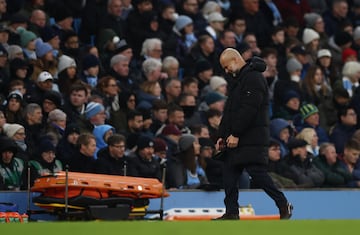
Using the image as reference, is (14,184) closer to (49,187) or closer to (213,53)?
(49,187)

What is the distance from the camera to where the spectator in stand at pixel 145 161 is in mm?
19344

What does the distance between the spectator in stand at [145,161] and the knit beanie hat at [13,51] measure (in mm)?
2379

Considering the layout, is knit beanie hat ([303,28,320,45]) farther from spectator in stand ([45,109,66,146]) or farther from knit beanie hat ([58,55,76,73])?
spectator in stand ([45,109,66,146])

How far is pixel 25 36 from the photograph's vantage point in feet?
70.0

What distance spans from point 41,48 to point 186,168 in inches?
115

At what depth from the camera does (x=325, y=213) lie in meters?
19.6

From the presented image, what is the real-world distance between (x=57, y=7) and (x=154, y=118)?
8.83 ft

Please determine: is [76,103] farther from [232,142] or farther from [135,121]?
[232,142]

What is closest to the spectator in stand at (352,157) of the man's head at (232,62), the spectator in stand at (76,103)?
the spectator in stand at (76,103)

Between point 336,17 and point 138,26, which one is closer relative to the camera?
point 138,26

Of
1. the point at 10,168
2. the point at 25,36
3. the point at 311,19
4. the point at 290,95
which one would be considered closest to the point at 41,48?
the point at 25,36

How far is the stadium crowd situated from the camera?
19.4 meters

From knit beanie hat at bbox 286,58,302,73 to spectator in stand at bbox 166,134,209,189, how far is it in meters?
4.49

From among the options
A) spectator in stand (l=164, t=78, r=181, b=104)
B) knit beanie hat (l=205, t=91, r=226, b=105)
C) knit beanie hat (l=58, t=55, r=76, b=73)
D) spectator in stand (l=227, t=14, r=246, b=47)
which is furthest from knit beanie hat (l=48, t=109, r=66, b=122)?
spectator in stand (l=227, t=14, r=246, b=47)
